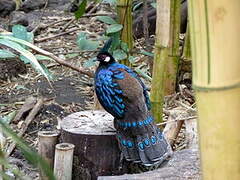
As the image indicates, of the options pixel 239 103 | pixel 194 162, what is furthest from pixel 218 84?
pixel 194 162

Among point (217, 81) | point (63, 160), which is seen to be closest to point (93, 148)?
point (63, 160)

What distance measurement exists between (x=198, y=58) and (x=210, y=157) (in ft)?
0.48

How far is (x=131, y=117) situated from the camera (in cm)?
241

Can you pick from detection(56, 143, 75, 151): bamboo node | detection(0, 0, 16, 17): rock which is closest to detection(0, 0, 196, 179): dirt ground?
detection(56, 143, 75, 151): bamboo node

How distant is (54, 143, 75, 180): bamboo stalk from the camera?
2.46m

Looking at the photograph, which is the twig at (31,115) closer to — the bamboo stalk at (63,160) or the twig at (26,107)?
the twig at (26,107)

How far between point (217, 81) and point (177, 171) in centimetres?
136

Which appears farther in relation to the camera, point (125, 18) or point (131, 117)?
point (125, 18)

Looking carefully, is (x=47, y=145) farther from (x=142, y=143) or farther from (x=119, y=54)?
(x=119, y=54)

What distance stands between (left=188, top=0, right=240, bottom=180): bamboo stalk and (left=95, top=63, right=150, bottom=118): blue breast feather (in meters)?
1.51

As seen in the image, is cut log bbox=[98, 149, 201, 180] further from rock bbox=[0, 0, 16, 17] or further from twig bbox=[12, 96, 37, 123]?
rock bbox=[0, 0, 16, 17]

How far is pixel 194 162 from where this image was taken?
7.38 feet

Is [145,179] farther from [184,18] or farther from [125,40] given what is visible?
[184,18]

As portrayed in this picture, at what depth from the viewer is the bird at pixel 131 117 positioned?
2402 mm
